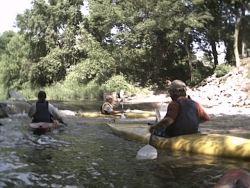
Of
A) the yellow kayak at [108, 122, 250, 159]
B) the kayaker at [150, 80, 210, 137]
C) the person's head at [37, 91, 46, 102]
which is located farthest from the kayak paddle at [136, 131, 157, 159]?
the person's head at [37, 91, 46, 102]

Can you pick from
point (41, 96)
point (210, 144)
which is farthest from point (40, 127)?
point (210, 144)

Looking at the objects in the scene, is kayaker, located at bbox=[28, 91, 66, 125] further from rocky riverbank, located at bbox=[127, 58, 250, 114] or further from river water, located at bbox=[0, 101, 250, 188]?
rocky riverbank, located at bbox=[127, 58, 250, 114]

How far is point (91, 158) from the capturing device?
13.7 ft

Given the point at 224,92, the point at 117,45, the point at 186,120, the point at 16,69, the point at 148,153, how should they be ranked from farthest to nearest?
the point at 16,69, the point at 117,45, the point at 224,92, the point at 186,120, the point at 148,153

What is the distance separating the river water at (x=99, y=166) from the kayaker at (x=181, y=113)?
1.31 feet

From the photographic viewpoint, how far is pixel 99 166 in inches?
147

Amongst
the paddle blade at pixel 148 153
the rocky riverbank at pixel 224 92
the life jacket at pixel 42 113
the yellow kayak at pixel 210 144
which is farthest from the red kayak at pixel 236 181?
the rocky riverbank at pixel 224 92

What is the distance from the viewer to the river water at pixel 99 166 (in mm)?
3084

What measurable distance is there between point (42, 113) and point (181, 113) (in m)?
3.23

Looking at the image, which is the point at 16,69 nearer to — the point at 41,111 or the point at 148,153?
the point at 41,111

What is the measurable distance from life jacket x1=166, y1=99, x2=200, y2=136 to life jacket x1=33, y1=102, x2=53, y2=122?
275 centimetres

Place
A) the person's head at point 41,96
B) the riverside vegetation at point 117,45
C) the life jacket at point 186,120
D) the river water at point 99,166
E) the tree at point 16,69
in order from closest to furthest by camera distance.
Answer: the river water at point 99,166
the life jacket at point 186,120
the person's head at point 41,96
the riverside vegetation at point 117,45
the tree at point 16,69

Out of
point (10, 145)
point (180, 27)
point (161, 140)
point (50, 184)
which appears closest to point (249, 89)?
point (180, 27)

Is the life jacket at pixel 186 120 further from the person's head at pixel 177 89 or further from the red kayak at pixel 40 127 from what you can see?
the red kayak at pixel 40 127
